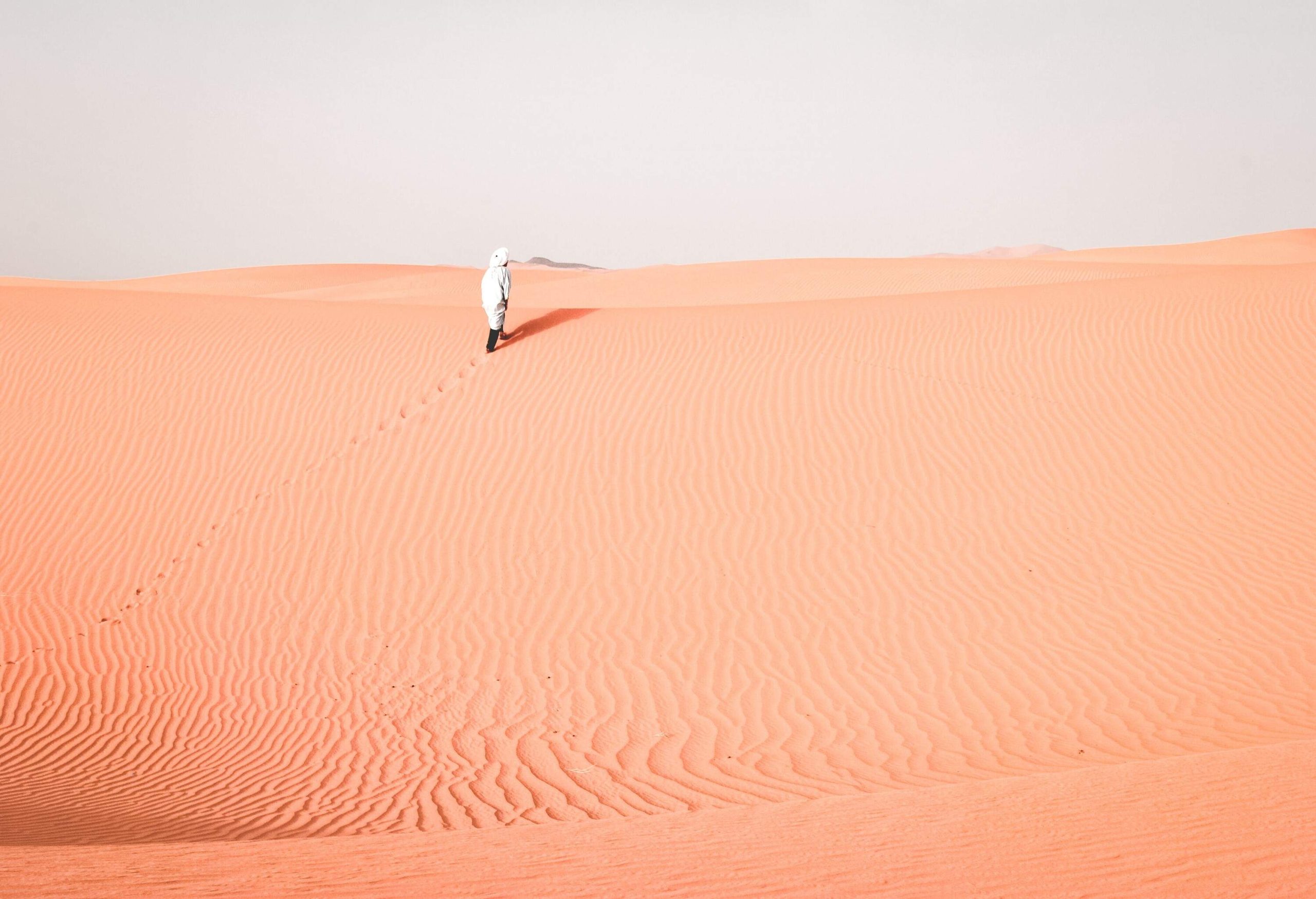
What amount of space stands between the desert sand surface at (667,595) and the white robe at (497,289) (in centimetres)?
59

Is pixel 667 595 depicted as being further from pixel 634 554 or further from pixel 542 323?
pixel 542 323

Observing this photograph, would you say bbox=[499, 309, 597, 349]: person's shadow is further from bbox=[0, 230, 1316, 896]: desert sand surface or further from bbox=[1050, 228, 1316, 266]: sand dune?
bbox=[1050, 228, 1316, 266]: sand dune

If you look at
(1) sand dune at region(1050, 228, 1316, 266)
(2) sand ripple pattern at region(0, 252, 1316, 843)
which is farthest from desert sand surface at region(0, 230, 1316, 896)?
(1) sand dune at region(1050, 228, 1316, 266)

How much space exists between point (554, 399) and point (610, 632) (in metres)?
5.07

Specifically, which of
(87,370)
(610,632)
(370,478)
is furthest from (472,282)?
(610,632)

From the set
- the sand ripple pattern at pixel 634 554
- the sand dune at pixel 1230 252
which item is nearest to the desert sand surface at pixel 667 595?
the sand ripple pattern at pixel 634 554

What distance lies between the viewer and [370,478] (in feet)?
36.6

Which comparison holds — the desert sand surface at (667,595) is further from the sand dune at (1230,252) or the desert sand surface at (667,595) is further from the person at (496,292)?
the sand dune at (1230,252)

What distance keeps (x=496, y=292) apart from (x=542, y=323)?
2.07 m

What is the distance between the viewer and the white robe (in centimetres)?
1339

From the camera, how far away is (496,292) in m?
13.7

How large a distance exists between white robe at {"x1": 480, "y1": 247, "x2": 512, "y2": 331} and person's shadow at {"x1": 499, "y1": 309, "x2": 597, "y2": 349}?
0.60 metres

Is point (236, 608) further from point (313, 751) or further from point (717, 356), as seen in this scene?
point (717, 356)

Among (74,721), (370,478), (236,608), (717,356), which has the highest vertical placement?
(717,356)
